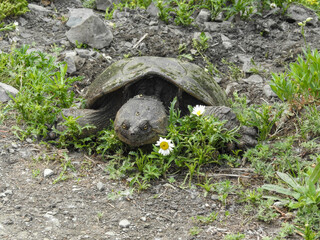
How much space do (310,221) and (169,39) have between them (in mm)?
3145

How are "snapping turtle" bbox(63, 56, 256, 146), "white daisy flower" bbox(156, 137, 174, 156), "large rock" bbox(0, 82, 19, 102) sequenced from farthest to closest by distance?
"large rock" bbox(0, 82, 19, 102) < "snapping turtle" bbox(63, 56, 256, 146) < "white daisy flower" bbox(156, 137, 174, 156)

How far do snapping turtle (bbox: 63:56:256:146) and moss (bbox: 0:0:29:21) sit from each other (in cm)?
182

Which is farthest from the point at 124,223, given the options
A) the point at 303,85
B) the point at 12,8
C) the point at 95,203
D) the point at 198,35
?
the point at 12,8

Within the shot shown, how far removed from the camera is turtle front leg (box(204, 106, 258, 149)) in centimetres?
353

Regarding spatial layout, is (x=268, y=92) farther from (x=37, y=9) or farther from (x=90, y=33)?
(x=37, y=9)

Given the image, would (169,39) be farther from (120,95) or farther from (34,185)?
(34,185)

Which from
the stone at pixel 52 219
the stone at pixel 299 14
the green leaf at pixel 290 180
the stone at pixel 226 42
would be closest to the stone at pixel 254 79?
the stone at pixel 226 42

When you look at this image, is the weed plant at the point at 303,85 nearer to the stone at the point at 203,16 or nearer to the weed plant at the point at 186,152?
the weed plant at the point at 186,152

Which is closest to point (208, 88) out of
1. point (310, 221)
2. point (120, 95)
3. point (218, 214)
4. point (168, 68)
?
point (168, 68)

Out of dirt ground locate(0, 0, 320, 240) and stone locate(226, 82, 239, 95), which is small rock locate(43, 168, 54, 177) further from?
stone locate(226, 82, 239, 95)

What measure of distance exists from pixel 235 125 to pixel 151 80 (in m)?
0.78

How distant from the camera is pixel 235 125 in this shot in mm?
3598

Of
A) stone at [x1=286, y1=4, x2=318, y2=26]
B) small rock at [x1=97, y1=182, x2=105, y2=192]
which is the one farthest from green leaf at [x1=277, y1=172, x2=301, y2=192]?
stone at [x1=286, y1=4, x2=318, y2=26]

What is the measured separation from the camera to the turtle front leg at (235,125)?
3531 millimetres
